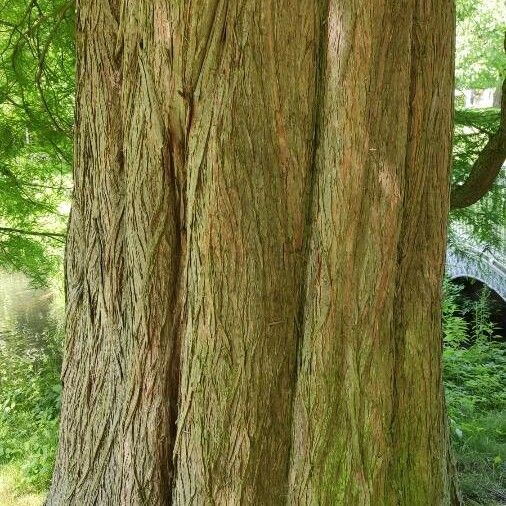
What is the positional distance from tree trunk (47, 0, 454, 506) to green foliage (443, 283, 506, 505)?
150 centimetres

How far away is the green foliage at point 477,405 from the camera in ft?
12.5

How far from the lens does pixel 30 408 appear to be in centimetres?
720

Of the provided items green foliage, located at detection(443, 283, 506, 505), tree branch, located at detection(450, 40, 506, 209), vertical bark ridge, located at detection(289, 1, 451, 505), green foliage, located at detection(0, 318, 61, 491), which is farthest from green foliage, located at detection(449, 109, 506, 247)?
green foliage, located at detection(0, 318, 61, 491)

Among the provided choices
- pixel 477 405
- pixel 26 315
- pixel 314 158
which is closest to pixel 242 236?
pixel 314 158

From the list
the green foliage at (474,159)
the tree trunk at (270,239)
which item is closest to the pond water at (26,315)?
the green foliage at (474,159)

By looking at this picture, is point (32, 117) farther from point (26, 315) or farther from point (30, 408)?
point (26, 315)

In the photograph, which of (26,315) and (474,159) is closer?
(474,159)

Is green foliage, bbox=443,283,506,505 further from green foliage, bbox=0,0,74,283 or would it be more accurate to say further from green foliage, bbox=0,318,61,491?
Result: green foliage, bbox=0,0,74,283

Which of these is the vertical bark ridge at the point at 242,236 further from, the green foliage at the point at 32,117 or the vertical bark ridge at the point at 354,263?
the green foliage at the point at 32,117

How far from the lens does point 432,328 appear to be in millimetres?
2678

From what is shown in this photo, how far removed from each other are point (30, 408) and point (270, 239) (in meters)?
5.82

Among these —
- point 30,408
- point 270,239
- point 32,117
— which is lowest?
point 30,408

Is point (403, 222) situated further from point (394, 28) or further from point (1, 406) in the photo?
point (1, 406)

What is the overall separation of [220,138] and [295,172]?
0.32 m
